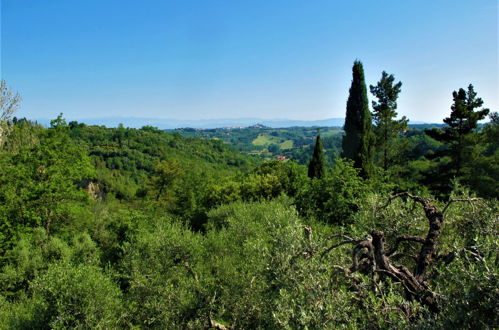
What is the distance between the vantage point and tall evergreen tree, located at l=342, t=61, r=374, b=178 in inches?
1152

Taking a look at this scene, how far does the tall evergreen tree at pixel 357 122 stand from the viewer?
96.0 feet

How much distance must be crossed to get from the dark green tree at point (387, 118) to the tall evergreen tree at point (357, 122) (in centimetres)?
229

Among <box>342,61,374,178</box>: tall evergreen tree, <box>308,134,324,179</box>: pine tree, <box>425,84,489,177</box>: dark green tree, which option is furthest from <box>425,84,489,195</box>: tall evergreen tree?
<box>308,134,324,179</box>: pine tree

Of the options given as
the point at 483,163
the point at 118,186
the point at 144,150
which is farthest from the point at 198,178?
the point at 144,150

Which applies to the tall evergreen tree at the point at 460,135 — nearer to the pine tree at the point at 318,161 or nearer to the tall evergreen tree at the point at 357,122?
the tall evergreen tree at the point at 357,122

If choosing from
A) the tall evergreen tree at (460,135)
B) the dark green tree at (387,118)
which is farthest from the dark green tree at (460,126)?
the dark green tree at (387,118)

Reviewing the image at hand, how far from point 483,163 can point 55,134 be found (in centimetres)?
3858

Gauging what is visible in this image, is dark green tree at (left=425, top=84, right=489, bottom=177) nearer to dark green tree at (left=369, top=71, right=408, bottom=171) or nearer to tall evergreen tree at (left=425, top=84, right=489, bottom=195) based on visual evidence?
tall evergreen tree at (left=425, top=84, right=489, bottom=195)

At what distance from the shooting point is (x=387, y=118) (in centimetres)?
3192

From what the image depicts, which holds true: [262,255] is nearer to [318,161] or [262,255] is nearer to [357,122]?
[357,122]

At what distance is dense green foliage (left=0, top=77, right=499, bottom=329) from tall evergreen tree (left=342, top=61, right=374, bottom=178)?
2.92 meters

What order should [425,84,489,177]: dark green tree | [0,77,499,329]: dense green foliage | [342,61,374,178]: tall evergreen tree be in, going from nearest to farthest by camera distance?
1. [0,77,499,329]: dense green foliage
2. [425,84,489,177]: dark green tree
3. [342,61,374,178]: tall evergreen tree

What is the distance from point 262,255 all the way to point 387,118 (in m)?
29.2

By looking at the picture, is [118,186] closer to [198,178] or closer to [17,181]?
[198,178]
